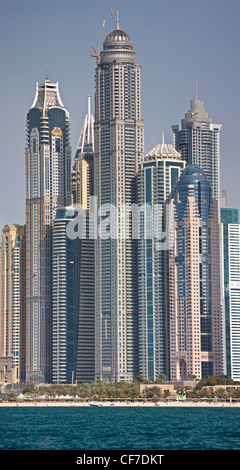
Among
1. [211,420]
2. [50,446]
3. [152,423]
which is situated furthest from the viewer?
[211,420]

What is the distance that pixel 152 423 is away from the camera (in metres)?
186

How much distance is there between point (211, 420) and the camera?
198 meters

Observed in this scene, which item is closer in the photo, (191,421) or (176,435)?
(176,435)
